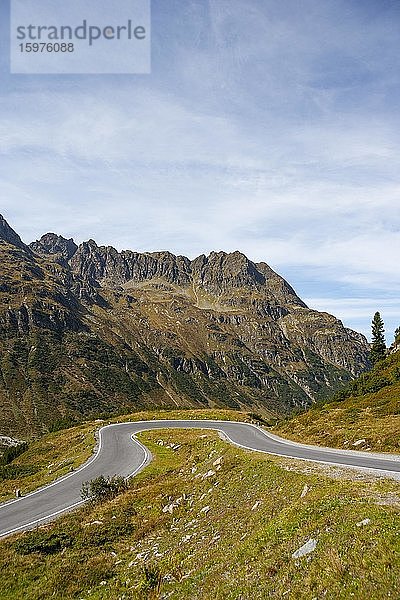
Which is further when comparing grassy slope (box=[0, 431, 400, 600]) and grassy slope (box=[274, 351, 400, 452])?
grassy slope (box=[274, 351, 400, 452])

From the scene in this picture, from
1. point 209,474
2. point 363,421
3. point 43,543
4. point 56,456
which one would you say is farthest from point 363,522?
point 56,456

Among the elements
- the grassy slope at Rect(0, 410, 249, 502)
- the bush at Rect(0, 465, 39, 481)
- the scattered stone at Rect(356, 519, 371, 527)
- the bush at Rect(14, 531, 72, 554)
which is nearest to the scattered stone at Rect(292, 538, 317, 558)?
the scattered stone at Rect(356, 519, 371, 527)

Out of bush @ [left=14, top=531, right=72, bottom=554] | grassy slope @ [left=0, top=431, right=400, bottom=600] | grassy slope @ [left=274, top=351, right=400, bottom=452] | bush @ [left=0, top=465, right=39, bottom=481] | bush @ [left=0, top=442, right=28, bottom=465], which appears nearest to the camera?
grassy slope @ [left=0, top=431, right=400, bottom=600]

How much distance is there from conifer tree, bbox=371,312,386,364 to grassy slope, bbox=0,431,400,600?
80.6 metres

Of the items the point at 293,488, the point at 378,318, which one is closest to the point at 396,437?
the point at 293,488

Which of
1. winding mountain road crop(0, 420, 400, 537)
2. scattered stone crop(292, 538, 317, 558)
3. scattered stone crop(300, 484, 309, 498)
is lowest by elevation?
winding mountain road crop(0, 420, 400, 537)

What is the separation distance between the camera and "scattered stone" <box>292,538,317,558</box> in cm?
1271

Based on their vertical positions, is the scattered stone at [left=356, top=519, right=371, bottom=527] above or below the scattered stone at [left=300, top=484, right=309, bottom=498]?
above

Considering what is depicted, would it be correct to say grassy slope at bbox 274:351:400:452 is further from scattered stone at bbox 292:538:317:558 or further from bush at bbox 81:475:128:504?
scattered stone at bbox 292:538:317:558

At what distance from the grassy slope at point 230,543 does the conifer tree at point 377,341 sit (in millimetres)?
80629

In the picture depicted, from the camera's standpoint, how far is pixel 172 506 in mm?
25938

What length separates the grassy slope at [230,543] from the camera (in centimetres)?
1144

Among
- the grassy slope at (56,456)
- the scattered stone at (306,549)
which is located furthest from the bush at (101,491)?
the scattered stone at (306,549)

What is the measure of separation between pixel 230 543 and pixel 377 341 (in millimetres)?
100202
